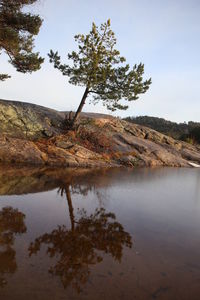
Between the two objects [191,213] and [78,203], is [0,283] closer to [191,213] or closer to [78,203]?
[78,203]

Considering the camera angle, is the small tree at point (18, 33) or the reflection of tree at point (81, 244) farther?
the small tree at point (18, 33)

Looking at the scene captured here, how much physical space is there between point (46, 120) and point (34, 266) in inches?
533

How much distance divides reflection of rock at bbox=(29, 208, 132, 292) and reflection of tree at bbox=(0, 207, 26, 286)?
0.98 ft

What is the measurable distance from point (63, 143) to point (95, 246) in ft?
32.8

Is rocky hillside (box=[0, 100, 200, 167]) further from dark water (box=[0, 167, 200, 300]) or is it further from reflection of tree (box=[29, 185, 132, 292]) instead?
reflection of tree (box=[29, 185, 132, 292])

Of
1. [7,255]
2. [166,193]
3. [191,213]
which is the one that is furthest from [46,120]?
[7,255]

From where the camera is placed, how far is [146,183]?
891 centimetres

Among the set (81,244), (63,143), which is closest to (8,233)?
(81,244)

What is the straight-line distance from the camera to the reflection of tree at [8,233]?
253 centimetres

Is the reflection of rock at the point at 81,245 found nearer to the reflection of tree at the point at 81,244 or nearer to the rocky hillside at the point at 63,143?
the reflection of tree at the point at 81,244

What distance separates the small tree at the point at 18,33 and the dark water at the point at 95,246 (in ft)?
27.6

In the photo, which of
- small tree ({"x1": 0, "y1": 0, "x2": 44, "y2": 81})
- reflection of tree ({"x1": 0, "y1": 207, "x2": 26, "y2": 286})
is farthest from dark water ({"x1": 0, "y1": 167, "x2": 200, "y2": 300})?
small tree ({"x1": 0, "y1": 0, "x2": 44, "y2": 81})

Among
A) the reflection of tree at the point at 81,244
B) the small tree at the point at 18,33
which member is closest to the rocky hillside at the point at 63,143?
the small tree at the point at 18,33

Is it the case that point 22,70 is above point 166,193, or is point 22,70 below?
above
